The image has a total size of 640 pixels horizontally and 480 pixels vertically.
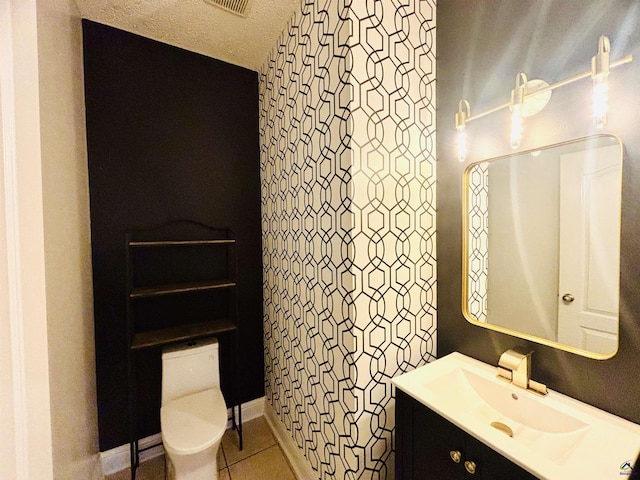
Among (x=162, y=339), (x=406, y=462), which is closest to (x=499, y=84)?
(x=406, y=462)

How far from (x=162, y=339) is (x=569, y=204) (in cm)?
212

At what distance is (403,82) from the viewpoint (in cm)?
122

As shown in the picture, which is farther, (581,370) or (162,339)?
(162,339)

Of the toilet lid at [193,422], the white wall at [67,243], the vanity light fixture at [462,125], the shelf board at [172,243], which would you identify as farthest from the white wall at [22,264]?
the vanity light fixture at [462,125]

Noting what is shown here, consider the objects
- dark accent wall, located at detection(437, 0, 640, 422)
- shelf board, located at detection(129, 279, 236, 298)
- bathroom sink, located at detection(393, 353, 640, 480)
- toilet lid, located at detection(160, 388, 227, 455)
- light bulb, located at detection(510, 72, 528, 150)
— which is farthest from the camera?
shelf board, located at detection(129, 279, 236, 298)

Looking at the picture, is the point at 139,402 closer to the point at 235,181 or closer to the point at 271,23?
the point at 235,181

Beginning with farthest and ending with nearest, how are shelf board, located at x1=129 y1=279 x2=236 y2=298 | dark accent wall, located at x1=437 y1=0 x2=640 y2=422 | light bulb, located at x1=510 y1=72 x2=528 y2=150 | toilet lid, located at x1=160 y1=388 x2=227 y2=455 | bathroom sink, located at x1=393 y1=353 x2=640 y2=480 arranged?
shelf board, located at x1=129 y1=279 x2=236 y2=298 < toilet lid, located at x1=160 y1=388 x2=227 y2=455 < light bulb, located at x1=510 y1=72 x2=528 y2=150 < dark accent wall, located at x1=437 y1=0 x2=640 y2=422 < bathroom sink, located at x1=393 y1=353 x2=640 y2=480

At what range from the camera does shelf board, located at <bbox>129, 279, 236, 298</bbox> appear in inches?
60.6

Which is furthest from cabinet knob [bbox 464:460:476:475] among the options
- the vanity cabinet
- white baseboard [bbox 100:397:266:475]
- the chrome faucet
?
white baseboard [bbox 100:397:266:475]

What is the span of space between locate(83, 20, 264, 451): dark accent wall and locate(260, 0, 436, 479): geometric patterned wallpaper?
657 mm

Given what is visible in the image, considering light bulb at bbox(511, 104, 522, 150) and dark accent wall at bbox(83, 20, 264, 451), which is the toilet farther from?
light bulb at bbox(511, 104, 522, 150)

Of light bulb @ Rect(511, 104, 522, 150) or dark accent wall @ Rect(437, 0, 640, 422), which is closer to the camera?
dark accent wall @ Rect(437, 0, 640, 422)

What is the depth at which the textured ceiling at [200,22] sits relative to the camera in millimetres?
1453

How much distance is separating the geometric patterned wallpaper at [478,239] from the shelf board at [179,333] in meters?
1.47
